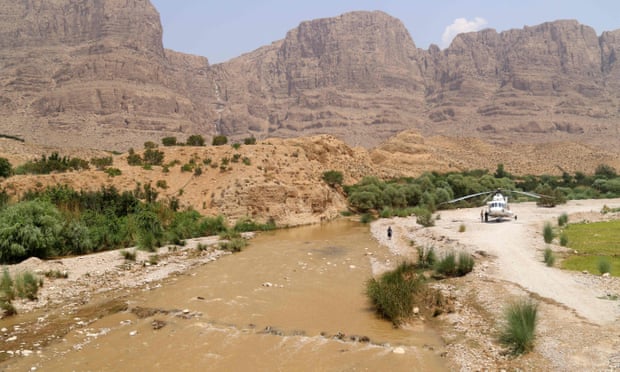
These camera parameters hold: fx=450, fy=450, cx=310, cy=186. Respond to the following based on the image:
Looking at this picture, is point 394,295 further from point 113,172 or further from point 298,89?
point 298,89

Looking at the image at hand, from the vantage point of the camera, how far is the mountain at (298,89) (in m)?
122

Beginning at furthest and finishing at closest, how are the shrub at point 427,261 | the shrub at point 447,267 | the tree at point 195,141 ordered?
1. the tree at point 195,141
2. the shrub at point 427,261
3. the shrub at point 447,267

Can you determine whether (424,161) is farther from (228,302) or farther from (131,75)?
(131,75)

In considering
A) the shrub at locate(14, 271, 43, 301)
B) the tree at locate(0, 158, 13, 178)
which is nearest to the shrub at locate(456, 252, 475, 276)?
the shrub at locate(14, 271, 43, 301)

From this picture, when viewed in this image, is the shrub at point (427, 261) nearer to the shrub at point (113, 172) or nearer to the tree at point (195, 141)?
the shrub at point (113, 172)

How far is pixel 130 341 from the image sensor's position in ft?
34.7

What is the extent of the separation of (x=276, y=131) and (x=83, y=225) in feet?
489

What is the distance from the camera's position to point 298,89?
192m

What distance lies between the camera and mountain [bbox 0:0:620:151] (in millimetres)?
122062

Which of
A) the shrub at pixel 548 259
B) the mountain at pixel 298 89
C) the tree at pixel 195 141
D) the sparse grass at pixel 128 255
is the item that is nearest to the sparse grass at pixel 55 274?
the sparse grass at pixel 128 255

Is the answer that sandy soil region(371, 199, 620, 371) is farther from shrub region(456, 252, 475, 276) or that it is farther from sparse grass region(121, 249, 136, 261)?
sparse grass region(121, 249, 136, 261)

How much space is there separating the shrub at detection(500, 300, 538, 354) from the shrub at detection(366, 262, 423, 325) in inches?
107

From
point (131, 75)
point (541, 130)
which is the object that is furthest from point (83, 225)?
point (541, 130)

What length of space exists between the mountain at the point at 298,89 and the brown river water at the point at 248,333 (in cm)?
9745
